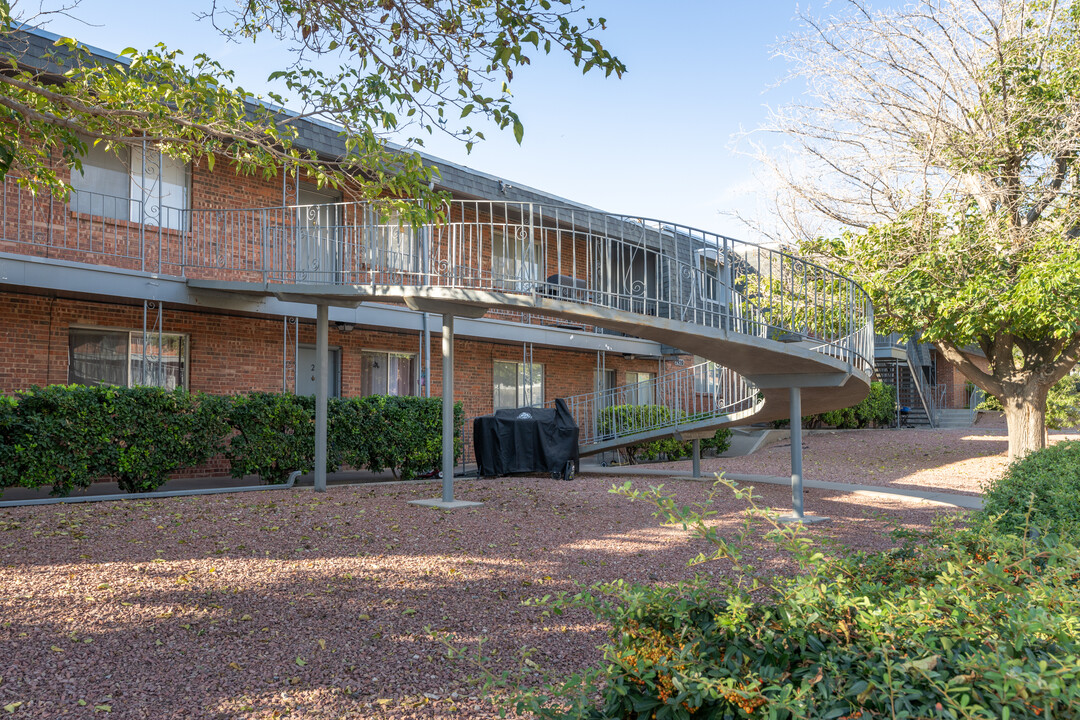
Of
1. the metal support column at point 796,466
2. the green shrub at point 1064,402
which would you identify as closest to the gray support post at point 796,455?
the metal support column at point 796,466

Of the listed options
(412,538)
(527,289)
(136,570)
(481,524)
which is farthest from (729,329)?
(136,570)

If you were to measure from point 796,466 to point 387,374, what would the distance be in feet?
31.4

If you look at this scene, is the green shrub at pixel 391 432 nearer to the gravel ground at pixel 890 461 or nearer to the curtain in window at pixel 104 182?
the curtain in window at pixel 104 182

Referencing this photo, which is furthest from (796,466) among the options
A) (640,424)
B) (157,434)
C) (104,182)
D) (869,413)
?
(869,413)

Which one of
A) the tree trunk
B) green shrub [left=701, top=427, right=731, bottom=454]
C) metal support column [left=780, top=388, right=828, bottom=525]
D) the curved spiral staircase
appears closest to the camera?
the curved spiral staircase

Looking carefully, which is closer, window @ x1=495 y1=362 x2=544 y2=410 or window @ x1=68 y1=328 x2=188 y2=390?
window @ x1=68 y1=328 x2=188 y2=390

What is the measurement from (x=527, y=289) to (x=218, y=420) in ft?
16.3

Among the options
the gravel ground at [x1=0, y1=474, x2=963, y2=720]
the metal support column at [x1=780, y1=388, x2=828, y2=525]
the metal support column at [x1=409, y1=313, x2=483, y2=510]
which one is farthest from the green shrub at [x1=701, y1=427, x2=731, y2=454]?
the metal support column at [x1=409, y1=313, x2=483, y2=510]

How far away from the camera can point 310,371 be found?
15469mm

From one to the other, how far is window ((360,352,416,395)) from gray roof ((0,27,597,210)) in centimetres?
381

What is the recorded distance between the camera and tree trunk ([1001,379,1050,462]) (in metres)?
15.7

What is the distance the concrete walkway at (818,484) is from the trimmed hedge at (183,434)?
11.8 ft

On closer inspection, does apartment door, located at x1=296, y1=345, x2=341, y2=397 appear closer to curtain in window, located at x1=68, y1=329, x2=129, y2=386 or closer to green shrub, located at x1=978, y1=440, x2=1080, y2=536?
curtain in window, located at x1=68, y1=329, x2=129, y2=386

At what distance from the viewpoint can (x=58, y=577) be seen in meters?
5.50
